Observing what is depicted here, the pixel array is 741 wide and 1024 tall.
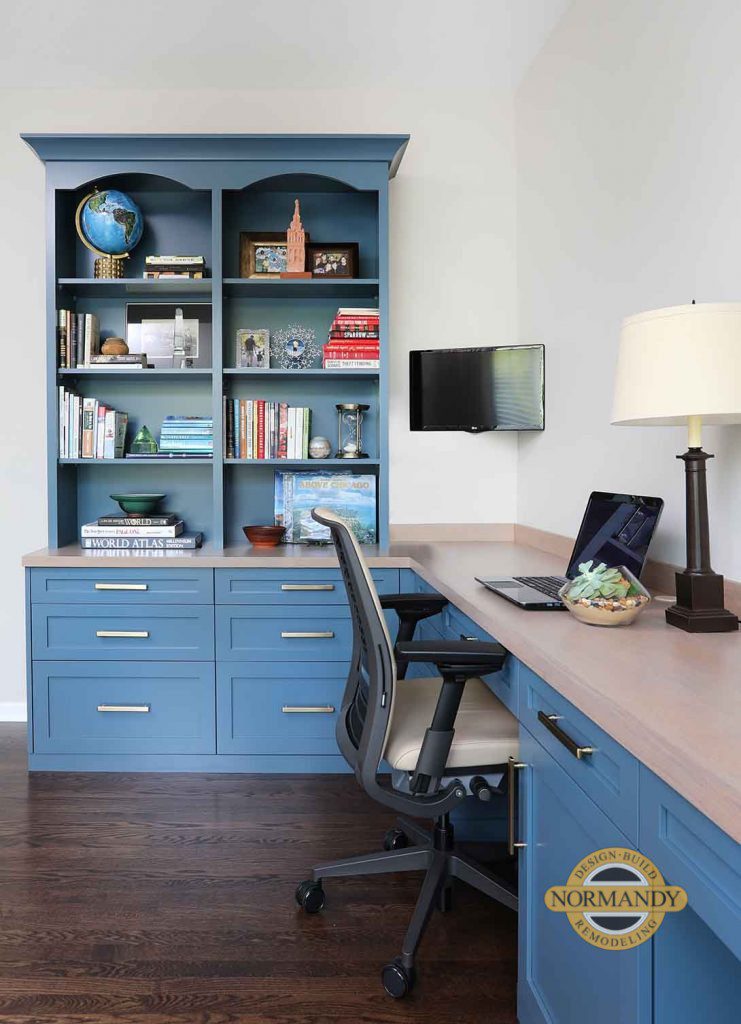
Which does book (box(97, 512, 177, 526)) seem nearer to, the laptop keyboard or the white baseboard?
the white baseboard

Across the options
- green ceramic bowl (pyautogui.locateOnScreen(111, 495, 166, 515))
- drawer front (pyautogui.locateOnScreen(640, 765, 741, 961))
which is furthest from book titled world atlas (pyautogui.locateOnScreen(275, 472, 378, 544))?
drawer front (pyautogui.locateOnScreen(640, 765, 741, 961))

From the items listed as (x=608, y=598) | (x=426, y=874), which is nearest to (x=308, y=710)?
(x=426, y=874)

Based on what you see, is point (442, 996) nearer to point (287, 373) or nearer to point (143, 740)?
point (143, 740)

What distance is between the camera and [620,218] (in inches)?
94.1

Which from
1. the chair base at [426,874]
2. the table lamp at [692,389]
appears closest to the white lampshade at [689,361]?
the table lamp at [692,389]

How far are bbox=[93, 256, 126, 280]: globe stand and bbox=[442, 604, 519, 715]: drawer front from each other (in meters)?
2.01

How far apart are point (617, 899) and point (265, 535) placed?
226 cm

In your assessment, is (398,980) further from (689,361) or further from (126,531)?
(126,531)

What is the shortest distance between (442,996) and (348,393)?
7.83 feet

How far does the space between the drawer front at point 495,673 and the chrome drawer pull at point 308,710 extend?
2.49 feet

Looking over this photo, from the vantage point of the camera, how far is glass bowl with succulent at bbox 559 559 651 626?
1606 mm

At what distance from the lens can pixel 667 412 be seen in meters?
1.53

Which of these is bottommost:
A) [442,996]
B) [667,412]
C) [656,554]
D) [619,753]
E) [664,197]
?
[442,996]

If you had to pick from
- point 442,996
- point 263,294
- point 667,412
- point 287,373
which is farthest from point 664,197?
point 442,996
